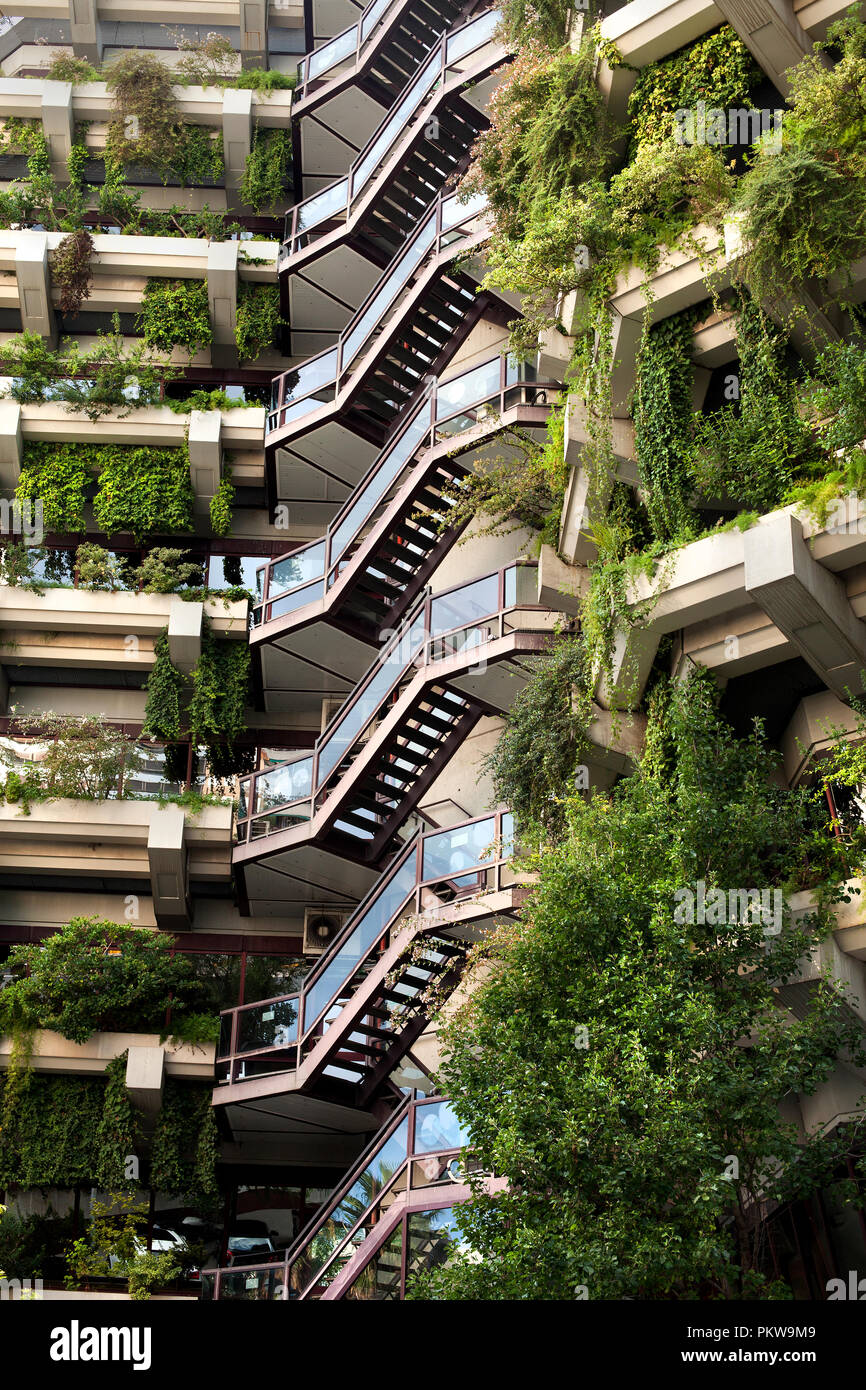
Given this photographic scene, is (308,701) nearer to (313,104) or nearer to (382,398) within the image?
(382,398)

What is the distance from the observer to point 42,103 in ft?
111

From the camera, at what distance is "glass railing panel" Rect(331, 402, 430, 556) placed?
23891 mm

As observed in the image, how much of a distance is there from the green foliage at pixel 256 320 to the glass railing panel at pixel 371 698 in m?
12.3

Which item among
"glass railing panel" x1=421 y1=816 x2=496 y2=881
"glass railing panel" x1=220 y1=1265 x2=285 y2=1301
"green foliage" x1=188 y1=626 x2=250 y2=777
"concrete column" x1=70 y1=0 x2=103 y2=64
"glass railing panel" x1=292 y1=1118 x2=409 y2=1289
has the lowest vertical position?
"glass railing panel" x1=220 y1=1265 x2=285 y2=1301

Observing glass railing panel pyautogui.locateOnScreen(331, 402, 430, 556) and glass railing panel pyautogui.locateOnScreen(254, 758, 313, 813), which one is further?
glass railing panel pyautogui.locateOnScreen(254, 758, 313, 813)

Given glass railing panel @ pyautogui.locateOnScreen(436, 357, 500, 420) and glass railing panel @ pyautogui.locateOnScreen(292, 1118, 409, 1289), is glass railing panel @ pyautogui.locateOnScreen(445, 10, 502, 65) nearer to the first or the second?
glass railing panel @ pyautogui.locateOnScreen(436, 357, 500, 420)

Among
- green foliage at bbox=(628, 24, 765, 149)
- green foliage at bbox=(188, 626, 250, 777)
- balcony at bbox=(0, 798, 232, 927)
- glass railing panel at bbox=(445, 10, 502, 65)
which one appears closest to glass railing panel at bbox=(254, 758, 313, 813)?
balcony at bbox=(0, 798, 232, 927)

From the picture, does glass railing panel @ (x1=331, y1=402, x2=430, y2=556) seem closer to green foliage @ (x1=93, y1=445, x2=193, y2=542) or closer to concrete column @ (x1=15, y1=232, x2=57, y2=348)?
green foliage @ (x1=93, y1=445, x2=193, y2=542)

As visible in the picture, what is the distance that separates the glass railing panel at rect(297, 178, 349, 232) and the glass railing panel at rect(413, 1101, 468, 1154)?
68.1 feet

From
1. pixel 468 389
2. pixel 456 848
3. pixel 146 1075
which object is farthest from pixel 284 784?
pixel 468 389

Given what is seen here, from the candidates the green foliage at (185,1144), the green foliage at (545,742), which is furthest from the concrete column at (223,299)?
the green foliage at (185,1144)

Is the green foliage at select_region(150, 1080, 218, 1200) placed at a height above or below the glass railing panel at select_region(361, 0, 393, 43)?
below

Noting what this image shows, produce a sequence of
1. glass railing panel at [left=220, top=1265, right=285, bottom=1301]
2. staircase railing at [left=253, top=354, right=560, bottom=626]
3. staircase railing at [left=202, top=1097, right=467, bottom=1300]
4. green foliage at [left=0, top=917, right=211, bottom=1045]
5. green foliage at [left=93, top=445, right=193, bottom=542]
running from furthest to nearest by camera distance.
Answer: green foliage at [left=93, top=445, right=193, bottom=542] → green foliage at [left=0, top=917, right=211, bottom=1045] → staircase railing at [left=253, top=354, right=560, bottom=626] → glass railing panel at [left=220, top=1265, right=285, bottom=1301] → staircase railing at [left=202, top=1097, right=467, bottom=1300]

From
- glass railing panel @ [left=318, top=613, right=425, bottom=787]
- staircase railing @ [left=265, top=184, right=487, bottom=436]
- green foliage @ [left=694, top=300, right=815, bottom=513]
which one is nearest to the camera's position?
green foliage @ [left=694, top=300, right=815, bottom=513]
